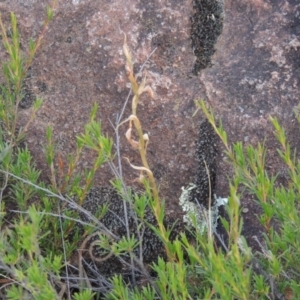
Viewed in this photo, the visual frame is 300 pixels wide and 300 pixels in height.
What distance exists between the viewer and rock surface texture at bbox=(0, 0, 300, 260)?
1895 mm

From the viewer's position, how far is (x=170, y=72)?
198 cm

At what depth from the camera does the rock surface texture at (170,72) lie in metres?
1.89

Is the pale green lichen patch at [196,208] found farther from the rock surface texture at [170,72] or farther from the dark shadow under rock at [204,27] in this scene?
the dark shadow under rock at [204,27]

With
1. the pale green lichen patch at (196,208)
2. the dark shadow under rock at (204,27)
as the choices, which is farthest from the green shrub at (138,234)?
the dark shadow under rock at (204,27)

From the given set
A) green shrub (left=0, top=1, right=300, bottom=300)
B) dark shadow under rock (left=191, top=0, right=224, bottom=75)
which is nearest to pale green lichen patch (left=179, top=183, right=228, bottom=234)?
green shrub (left=0, top=1, right=300, bottom=300)

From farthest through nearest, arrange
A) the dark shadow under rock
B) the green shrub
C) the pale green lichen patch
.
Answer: the dark shadow under rock → the pale green lichen patch → the green shrub

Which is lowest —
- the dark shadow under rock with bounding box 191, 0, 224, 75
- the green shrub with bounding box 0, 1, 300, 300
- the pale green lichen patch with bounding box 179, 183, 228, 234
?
the pale green lichen patch with bounding box 179, 183, 228, 234

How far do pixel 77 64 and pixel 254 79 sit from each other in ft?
1.82

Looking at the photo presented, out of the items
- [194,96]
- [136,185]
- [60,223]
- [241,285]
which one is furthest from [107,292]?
[194,96]

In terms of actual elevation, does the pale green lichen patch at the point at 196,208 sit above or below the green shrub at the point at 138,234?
below

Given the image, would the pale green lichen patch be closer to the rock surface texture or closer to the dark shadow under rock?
the rock surface texture

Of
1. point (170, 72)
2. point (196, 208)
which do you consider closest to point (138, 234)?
point (196, 208)

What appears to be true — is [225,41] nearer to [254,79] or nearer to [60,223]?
[254,79]

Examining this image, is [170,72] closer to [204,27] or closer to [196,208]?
[204,27]
